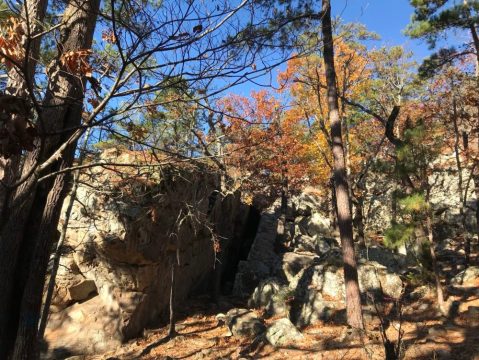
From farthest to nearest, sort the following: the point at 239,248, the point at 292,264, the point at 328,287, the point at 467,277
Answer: the point at 239,248
the point at 292,264
the point at 467,277
the point at 328,287

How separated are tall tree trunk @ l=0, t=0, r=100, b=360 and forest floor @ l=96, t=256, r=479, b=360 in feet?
18.2

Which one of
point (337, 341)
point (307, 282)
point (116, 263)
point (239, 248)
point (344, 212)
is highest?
point (344, 212)

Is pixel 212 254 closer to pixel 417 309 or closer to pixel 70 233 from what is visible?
pixel 70 233

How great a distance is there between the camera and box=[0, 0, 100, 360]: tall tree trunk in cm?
389

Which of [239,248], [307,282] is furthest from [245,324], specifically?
[239,248]

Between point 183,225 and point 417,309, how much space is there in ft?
24.3

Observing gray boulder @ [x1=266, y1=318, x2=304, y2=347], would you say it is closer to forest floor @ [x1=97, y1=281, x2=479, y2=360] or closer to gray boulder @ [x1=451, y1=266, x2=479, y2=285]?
forest floor @ [x1=97, y1=281, x2=479, y2=360]

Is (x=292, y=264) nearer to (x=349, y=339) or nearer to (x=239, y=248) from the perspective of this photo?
(x=239, y=248)

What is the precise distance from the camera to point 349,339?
8.98m

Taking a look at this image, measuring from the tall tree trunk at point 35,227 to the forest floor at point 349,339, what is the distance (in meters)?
5.55

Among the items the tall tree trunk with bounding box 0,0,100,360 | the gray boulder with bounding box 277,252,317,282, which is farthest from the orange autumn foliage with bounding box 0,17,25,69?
the gray boulder with bounding box 277,252,317,282

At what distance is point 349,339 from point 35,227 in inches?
287

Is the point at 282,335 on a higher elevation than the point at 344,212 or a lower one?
lower

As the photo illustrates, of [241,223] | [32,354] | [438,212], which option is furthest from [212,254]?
[438,212]
